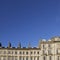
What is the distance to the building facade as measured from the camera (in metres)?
163

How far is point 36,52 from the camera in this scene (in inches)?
6678

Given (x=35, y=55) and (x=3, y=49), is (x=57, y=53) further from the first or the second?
(x=3, y=49)

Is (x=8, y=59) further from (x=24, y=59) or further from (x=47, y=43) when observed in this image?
(x=47, y=43)

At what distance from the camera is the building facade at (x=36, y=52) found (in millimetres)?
162875

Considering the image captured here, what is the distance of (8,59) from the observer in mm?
167875

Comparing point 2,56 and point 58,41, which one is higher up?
point 58,41

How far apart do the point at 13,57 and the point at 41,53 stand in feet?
63.0

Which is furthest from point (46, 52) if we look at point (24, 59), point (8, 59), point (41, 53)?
point (8, 59)

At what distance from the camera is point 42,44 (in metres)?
165

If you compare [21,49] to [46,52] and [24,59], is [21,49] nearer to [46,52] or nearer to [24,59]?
[24,59]

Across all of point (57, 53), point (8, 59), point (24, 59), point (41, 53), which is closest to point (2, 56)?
point (8, 59)

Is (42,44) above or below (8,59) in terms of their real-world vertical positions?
above

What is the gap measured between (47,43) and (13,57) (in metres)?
24.9

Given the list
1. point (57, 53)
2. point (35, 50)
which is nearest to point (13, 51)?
point (35, 50)
